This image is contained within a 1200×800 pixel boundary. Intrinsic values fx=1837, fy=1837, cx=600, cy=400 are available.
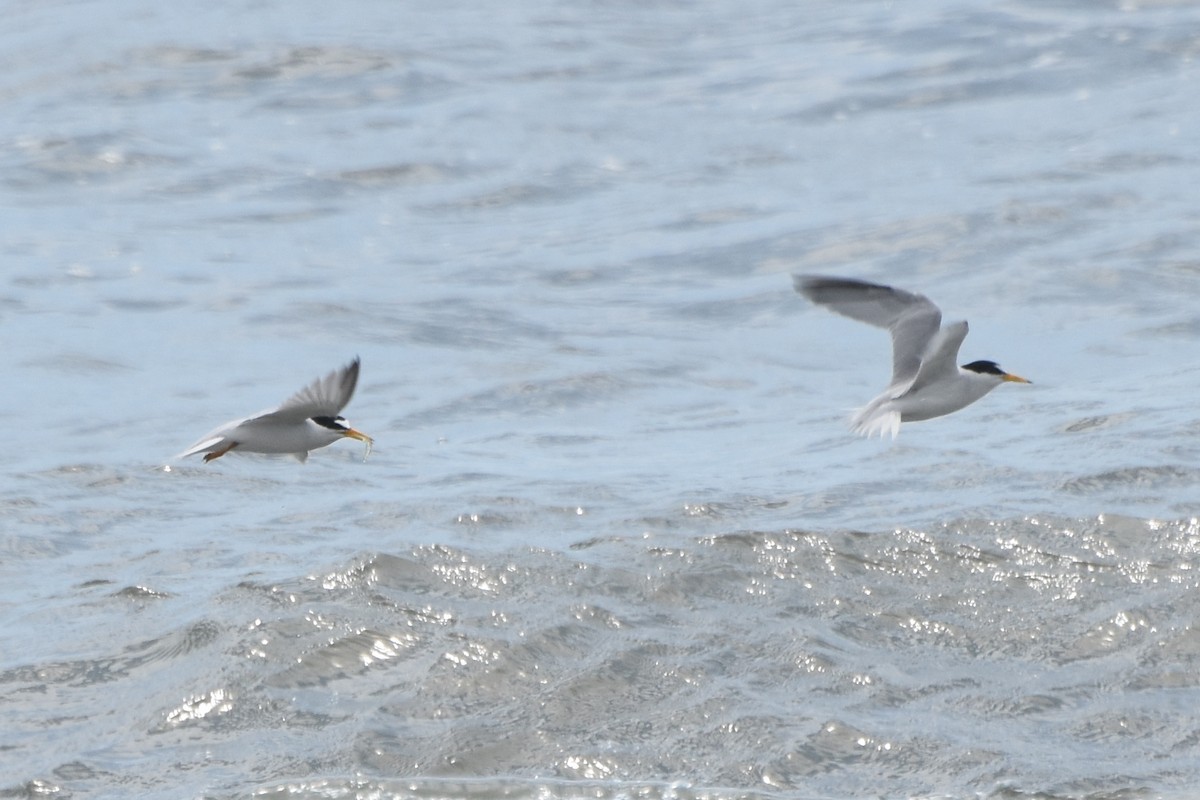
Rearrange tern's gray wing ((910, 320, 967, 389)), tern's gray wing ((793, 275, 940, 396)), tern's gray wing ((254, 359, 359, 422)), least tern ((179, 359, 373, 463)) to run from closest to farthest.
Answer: tern's gray wing ((254, 359, 359, 422)) < least tern ((179, 359, 373, 463)) < tern's gray wing ((910, 320, 967, 389)) < tern's gray wing ((793, 275, 940, 396))

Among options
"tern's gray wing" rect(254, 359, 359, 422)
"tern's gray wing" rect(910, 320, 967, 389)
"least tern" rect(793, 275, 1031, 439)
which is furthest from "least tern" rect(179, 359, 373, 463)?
"tern's gray wing" rect(910, 320, 967, 389)

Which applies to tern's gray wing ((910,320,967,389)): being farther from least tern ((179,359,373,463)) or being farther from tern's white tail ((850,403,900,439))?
least tern ((179,359,373,463))

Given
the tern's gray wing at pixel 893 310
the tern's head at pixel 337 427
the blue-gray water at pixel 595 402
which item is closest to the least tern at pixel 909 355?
the tern's gray wing at pixel 893 310

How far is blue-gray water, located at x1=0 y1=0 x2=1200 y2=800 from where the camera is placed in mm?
8102

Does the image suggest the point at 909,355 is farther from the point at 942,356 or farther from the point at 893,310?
the point at 942,356

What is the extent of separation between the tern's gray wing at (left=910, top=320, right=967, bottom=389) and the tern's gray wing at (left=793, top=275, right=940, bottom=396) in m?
0.07

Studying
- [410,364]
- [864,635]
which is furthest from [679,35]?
[864,635]

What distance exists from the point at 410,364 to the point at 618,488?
176 inches

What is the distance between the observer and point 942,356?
962 cm

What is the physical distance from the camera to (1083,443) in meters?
12.3

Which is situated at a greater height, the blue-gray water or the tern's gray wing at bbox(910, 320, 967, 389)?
the tern's gray wing at bbox(910, 320, 967, 389)

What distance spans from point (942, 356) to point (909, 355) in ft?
1.50

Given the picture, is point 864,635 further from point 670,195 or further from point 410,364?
point 670,195

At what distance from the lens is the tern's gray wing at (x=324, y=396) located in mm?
8555
